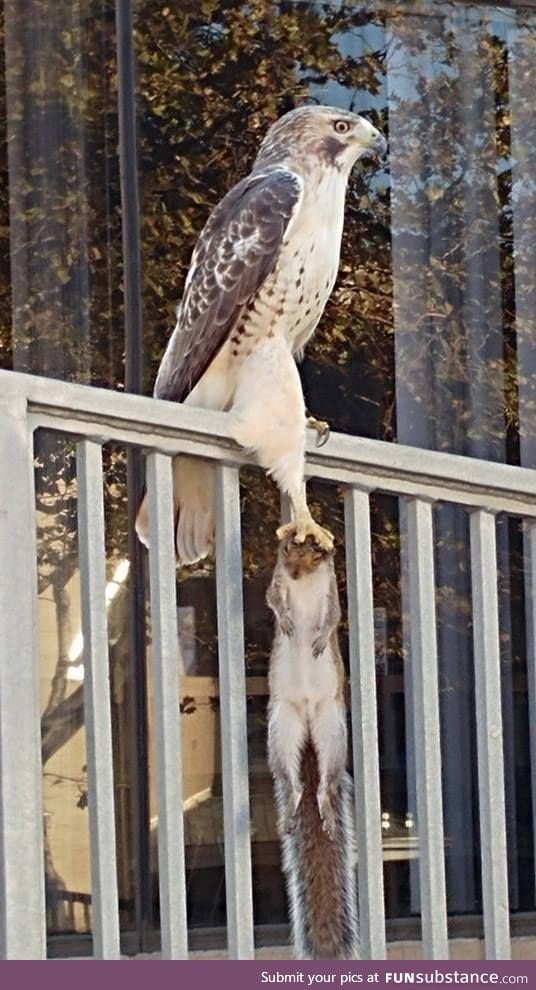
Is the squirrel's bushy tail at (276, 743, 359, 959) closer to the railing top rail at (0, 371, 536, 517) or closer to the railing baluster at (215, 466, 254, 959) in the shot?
the railing baluster at (215, 466, 254, 959)

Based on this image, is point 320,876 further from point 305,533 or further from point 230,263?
point 230,263

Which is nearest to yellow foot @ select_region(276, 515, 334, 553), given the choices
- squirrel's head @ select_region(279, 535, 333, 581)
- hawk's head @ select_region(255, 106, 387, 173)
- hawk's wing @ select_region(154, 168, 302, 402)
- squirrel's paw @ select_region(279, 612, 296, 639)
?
squirrel's head @ select_region(279, 535, 333, 581)

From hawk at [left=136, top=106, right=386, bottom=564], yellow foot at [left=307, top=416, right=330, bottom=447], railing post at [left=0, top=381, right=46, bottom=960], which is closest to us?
railing post at [left=0, top=381, right=46, bottom=960]

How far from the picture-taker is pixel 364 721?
219cm

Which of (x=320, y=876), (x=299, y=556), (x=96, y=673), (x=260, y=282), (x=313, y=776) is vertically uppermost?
(x=260, y=282)

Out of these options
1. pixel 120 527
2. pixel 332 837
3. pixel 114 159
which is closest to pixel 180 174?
pixel 114 159

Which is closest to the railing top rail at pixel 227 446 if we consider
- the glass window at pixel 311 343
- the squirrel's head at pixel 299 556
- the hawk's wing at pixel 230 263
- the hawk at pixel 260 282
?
the squirrel's head at pixel 299 556

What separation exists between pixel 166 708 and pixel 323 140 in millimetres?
1209

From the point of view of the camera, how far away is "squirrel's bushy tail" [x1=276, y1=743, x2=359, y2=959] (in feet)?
7.38

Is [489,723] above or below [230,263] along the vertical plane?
below

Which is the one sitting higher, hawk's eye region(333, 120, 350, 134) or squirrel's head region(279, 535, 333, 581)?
hawk's eye region(333, 120, 350, 134)

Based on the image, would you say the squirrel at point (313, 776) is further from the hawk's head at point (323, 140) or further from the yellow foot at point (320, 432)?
the hawk's head at point (323, 140)

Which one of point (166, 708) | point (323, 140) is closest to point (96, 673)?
point (166, 708)

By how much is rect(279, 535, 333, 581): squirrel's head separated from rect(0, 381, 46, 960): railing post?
427mm
